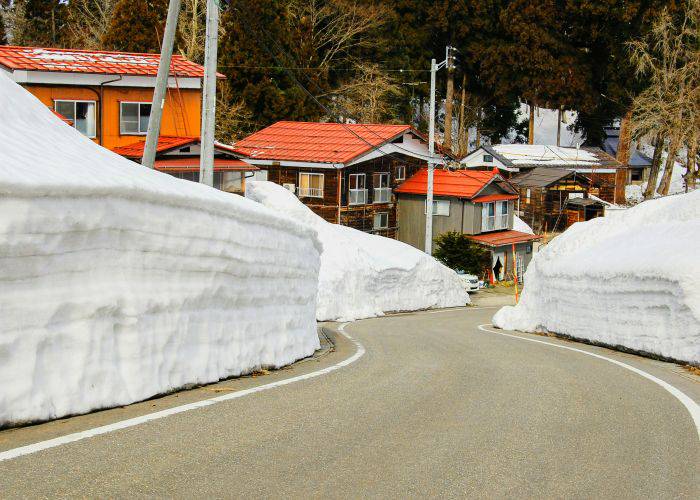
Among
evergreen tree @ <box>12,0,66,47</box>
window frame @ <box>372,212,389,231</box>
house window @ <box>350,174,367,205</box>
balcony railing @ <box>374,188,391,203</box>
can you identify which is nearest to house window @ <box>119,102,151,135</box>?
house window @ <box>350,174,367,205</box>

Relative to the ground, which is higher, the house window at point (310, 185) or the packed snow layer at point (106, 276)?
the house window at point (310, 185)

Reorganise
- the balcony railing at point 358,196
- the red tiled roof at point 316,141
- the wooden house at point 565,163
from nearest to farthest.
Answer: the red tiled roof at point 316,141
the balcony railing at point 358,196
the wooden house at point 565,163

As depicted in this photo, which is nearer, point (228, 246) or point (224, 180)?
point (228, 246)

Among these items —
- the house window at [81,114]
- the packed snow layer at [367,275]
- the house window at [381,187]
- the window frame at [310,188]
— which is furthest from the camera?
the house window at [381,187]

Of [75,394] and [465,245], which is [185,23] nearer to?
[465,245]

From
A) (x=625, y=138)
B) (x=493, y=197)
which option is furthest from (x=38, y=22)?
(x=625, y=138)

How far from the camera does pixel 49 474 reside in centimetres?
493

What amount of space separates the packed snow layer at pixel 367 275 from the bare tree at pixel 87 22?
89.0 ft

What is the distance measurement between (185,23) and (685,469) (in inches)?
2069

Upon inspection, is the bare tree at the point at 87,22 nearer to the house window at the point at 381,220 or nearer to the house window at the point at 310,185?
the house window at the point at 310,185

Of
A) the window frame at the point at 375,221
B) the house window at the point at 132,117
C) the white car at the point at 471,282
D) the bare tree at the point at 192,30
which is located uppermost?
the bare tree at the point at 192,30

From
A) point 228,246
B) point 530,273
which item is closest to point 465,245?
point 530,273

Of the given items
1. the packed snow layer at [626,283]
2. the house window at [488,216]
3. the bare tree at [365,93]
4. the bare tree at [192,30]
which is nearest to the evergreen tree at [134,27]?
the bare tree at [192,30]

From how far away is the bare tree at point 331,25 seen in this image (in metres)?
57.5
